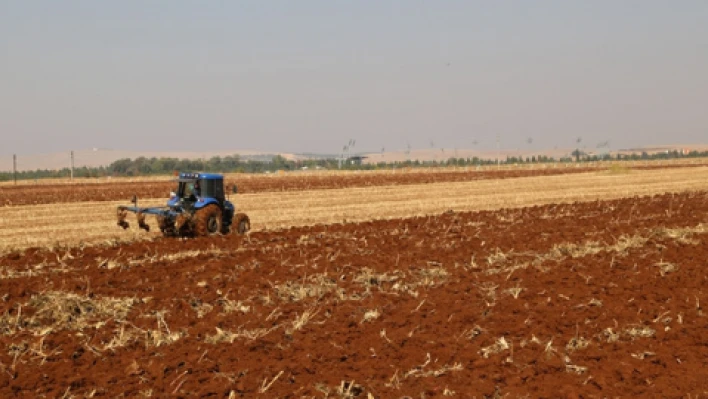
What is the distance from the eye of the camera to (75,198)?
141 feet

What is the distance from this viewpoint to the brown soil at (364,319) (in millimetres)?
8195

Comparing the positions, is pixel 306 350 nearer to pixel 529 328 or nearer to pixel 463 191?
pixel 529 328

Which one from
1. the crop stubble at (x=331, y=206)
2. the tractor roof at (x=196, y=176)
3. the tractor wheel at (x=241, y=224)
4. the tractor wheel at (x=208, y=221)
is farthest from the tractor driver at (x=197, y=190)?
the crop stubble at (x=331, y=206)

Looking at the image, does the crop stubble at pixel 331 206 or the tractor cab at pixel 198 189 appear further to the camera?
the crop stubble at pixel 331 206

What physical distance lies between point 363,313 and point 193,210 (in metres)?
9.73

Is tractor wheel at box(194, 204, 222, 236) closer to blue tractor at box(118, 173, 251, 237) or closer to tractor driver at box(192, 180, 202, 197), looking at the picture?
blue tractor at box(118, 173, 251, 237)

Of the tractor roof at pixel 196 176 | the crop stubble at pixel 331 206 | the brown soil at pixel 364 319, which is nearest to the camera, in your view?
the brown soil at pixel 364 319

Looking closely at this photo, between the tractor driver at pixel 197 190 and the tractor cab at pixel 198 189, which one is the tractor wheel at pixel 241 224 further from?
the tractor driver at pixel 197 190

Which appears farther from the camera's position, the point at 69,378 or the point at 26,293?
the point at 26,293

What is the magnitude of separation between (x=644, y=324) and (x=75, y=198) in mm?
37009

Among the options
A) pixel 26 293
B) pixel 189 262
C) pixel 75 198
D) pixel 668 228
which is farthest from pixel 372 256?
pixel 75 198

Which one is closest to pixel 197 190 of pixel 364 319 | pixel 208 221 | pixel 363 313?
pixel 208 221

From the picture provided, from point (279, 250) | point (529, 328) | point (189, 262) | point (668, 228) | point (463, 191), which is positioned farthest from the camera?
point (463, 191)

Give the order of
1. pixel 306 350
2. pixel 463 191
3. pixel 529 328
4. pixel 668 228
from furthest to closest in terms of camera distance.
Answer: pixel 463 191 → pixel 668 228 → pixel 529 328 → pixel 306 350
